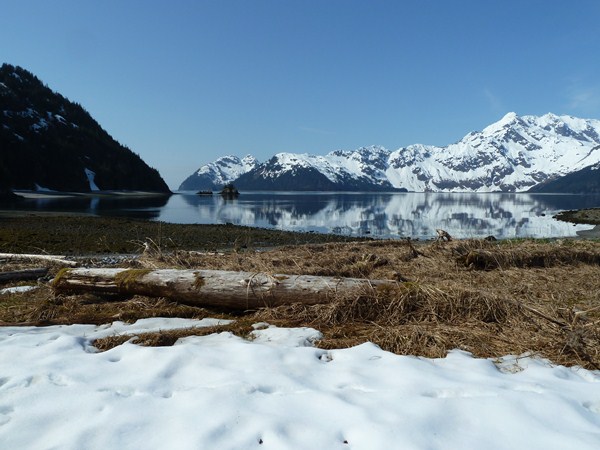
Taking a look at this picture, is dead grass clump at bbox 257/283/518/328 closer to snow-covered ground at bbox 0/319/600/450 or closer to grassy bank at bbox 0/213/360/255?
snow-covered ground at bbox 0/319/600/450

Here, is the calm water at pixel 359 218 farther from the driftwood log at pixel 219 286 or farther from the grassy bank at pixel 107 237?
the driftwood log at pixel 219 286

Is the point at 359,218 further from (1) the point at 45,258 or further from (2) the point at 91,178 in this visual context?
(2) the point at 91,178

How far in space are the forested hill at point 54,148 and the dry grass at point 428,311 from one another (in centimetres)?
11502

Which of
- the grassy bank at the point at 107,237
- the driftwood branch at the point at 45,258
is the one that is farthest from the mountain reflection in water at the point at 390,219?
the driftwood branch at the point at 45,258

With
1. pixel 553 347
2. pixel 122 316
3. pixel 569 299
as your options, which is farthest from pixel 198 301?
pixel 569 299

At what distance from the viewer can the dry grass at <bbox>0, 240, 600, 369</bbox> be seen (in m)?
4.58

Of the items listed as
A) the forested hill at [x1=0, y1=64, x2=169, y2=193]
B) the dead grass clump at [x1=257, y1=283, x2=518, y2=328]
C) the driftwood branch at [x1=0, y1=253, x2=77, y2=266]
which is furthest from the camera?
the forested hill at [x1=0, y1=64, x2=169, y2=193]

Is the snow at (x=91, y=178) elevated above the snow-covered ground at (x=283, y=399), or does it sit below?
above

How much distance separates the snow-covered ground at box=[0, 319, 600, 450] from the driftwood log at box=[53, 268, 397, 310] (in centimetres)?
144

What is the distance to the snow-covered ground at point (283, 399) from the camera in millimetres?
2844

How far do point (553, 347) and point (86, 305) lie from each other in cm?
696

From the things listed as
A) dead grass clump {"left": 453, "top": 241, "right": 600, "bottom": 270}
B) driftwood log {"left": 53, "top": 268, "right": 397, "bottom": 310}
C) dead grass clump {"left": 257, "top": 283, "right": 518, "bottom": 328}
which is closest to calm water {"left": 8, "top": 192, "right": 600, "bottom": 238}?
dead grass clump {"left": 453, "top": 241, "right": 600, "bottom": 270}

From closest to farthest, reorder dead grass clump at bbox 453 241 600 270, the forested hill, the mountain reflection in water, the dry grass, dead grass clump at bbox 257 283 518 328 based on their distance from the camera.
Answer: the dry grass → dead grass clump at bbox 257 283 518 328 → dead grass clump at bbox 453 241 600 270 → the mountain reflection in water → the forested hill

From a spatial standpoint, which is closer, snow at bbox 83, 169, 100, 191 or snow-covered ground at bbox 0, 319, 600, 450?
snow-covered ground at bbox 0, 319, 600, 450
